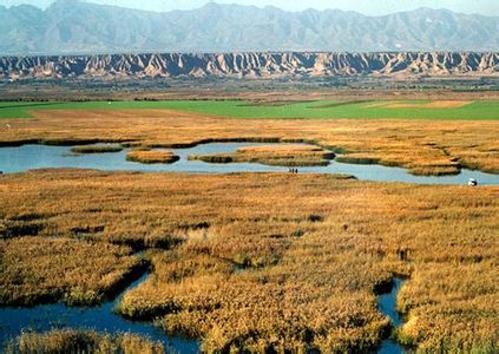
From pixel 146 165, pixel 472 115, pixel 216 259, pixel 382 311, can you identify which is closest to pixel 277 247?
pixel 216 259

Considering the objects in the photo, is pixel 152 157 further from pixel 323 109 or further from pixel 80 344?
pixel 323 109

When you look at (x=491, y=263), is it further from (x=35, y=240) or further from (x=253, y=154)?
(x=253, y=154)

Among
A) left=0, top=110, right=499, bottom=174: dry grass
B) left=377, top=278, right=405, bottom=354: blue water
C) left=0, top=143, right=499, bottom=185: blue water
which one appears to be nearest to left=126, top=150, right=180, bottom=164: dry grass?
left=0, top=143, right=499, bottom=185: blue water

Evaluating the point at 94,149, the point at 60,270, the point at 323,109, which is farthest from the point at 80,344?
the point at 323,109

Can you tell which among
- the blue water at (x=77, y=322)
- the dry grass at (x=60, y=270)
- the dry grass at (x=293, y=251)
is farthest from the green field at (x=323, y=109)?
the blue water at (x=77, y=322)

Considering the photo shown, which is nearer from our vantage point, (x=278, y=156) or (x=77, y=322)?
(x=77, y=322)

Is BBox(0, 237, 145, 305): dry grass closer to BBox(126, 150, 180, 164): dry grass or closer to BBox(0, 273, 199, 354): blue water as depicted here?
BBox(0, 273, 199, 354): blue water
